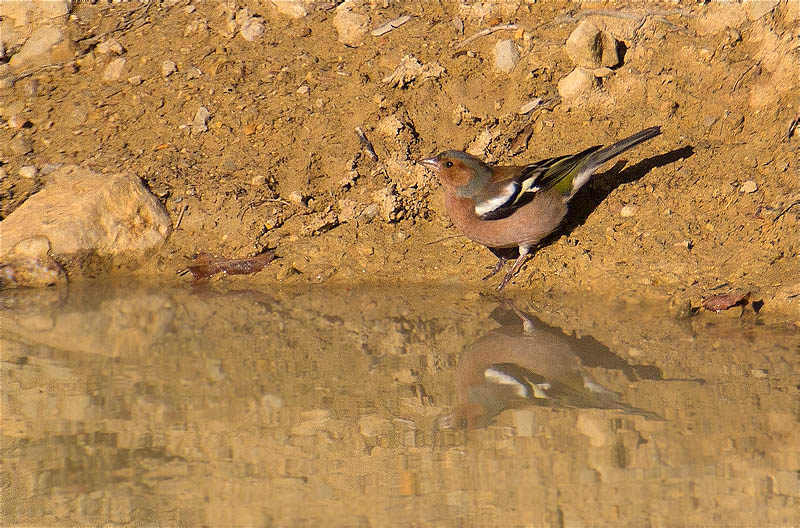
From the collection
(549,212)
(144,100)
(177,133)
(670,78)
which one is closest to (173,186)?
(177,133)

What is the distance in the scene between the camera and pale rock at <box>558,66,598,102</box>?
19.0 feet

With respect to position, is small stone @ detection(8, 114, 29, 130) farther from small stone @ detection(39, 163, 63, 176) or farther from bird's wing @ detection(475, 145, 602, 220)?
bird's wing @ detection(475, 145, 602, 220)

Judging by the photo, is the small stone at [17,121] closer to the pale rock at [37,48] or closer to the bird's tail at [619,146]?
the pale rock at [37,48]

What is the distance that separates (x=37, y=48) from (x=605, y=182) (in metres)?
4.55

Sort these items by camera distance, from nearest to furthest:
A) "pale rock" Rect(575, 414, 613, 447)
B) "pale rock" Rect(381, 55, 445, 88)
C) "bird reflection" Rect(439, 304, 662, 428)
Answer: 1. "pale rock" Rect(575, 414, 613, 447)
2. "bird reflection" Rect(439, 304, 662, 428)
3. "pale rock" Rect(381, 55, 445, 88)

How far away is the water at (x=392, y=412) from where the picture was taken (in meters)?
2.86

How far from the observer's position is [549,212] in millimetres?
5035

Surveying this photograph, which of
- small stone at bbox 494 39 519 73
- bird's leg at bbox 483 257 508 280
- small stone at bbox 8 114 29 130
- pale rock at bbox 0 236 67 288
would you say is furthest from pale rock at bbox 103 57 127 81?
bird's leg at bbox 483 257 508 280

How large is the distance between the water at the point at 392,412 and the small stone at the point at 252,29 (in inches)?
100

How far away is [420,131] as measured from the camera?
5.81m

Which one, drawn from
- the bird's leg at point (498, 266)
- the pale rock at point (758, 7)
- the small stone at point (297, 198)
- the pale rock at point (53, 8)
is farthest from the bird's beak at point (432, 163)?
the pale rock at point (53, 8)

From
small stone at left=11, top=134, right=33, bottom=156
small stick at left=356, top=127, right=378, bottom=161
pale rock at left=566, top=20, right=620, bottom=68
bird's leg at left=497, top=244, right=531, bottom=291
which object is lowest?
bird's leg at left=497, top=244, right=531, bottom=291

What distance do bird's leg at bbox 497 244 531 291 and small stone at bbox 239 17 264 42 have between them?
9.37 ft

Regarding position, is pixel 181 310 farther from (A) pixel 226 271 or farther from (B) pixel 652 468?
(B) pixel 652 468
